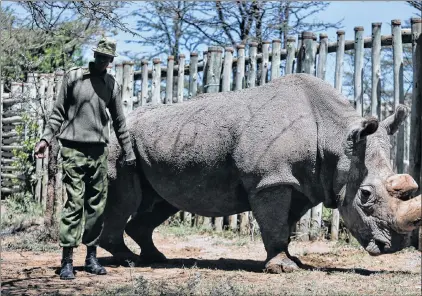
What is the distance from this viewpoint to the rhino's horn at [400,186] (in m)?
6.57

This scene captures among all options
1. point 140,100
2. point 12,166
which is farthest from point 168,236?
point 12,166

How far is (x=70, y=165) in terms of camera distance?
679 cm

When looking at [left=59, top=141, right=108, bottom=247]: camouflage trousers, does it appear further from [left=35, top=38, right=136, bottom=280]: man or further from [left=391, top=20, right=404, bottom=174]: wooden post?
[left=391, top=20, right=404, bottom=174]: wooden post

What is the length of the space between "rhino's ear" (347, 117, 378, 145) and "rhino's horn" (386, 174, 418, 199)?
0.48 metres

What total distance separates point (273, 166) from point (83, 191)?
179 cm

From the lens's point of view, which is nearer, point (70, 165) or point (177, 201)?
point (70, 165)

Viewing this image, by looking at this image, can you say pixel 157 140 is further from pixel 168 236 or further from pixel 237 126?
pixel 168 236

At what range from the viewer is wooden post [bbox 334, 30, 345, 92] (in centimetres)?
934

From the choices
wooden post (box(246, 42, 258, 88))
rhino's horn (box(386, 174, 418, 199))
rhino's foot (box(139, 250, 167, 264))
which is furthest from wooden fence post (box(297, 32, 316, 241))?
rhino's horn (box(386, 174, 418, 199))

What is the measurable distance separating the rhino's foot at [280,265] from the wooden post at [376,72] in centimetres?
277

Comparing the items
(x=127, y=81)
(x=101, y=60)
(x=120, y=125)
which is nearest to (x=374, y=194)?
(x=120, y=125)

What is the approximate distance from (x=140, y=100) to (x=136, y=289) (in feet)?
19.7

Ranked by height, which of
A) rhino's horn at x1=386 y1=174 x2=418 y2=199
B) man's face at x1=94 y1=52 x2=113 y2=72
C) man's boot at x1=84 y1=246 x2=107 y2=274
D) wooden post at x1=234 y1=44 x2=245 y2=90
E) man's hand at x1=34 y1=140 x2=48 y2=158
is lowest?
man's boot at x1=84 y1=246 x2=107 y2=274

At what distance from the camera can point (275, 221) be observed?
7.02 metres
